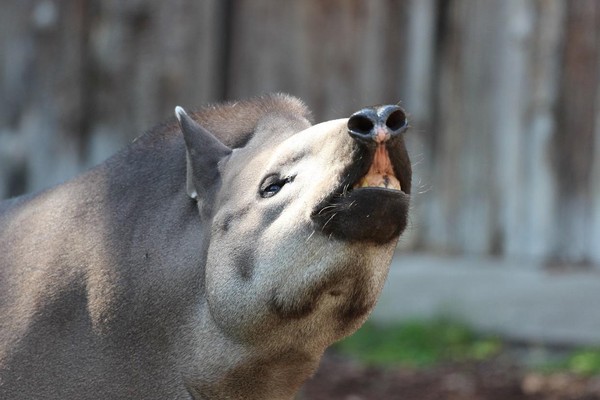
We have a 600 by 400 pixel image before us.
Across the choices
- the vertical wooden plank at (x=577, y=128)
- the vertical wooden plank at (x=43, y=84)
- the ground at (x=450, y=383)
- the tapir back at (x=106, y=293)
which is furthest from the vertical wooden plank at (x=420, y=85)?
the tapir back at (x=106, y=293)

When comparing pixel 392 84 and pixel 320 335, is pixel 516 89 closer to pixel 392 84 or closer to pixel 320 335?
pixel 392 84

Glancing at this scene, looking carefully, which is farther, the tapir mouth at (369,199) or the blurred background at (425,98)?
the blurred background at (425,98)

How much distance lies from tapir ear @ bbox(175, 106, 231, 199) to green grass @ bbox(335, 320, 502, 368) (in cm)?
357

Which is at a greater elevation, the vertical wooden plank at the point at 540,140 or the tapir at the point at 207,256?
the tapir at the point at 207,256

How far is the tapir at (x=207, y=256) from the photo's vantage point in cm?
336

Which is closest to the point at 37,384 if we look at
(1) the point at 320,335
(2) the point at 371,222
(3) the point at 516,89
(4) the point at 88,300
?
(4) the point at 88,300

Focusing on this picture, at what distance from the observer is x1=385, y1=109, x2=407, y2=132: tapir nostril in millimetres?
3244

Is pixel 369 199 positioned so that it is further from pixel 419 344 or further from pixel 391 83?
pixel 391 83

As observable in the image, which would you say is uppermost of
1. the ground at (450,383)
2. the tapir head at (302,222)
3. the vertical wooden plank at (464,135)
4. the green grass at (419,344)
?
the tapir head at (302,222)

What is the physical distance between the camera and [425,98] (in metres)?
7.75

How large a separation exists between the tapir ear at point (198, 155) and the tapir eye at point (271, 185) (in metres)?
0.31

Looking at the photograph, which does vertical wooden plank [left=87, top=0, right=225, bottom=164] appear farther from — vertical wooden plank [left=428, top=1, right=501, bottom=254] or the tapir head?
the tapir head

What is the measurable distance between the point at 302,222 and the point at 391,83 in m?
4.50

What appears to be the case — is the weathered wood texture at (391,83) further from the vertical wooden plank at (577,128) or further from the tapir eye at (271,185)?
the tapir eye at (271,185)
